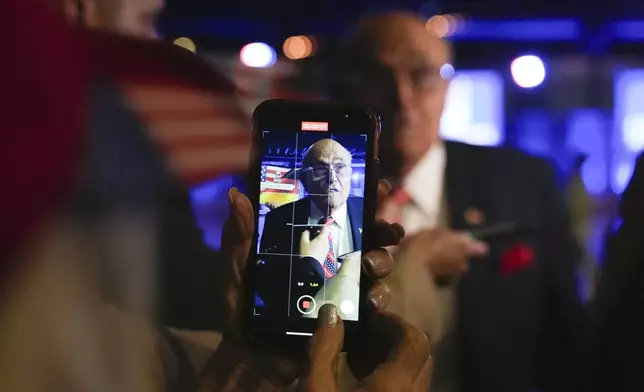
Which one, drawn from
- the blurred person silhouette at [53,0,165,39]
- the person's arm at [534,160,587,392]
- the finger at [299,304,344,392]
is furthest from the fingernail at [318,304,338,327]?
the blurred person silhouette at [53,0,165,39]

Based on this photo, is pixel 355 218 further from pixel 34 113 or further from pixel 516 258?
pixel 34 113

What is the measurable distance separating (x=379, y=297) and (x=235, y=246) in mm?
143

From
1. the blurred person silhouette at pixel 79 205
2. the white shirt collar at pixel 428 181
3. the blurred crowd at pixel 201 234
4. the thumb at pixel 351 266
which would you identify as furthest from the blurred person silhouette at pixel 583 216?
the blurred person silhouette at pixel 79 205

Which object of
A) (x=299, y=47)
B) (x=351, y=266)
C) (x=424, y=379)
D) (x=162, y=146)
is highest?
(x=299, y=47)

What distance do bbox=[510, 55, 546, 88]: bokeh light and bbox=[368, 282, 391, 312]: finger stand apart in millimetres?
243

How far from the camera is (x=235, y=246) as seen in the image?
638mm

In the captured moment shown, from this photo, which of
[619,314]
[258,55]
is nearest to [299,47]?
[258,55]

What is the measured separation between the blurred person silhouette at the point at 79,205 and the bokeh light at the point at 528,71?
1.00 ft

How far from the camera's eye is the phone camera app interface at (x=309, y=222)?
0.59 metres

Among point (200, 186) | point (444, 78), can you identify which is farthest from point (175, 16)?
point (444, 78)

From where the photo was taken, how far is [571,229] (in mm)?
670

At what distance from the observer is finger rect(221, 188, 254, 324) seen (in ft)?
2.02

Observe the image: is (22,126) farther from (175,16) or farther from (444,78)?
(444,78)

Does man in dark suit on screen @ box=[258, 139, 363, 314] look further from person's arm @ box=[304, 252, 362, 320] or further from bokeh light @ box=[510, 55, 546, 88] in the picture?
bokeh light @ box=[510, 55, 546, 88]
